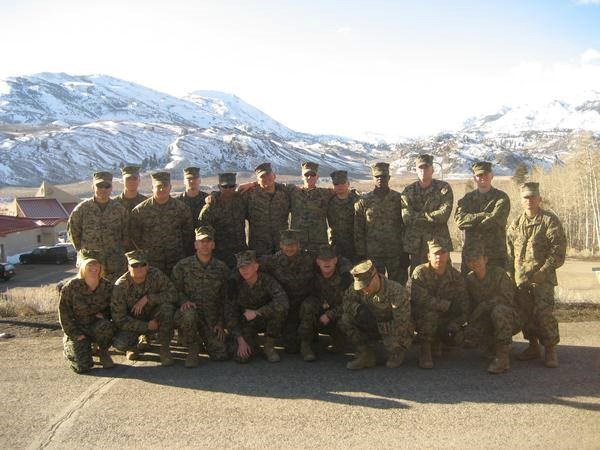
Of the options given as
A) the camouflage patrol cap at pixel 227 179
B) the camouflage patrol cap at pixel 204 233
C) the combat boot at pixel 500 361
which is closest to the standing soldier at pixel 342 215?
the camouflage patrol cap at pixel 227 179

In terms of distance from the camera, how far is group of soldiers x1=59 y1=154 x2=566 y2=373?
6.59 meters

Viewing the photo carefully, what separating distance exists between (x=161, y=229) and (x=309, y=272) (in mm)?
2142

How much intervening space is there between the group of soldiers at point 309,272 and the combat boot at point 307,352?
0.05 ft

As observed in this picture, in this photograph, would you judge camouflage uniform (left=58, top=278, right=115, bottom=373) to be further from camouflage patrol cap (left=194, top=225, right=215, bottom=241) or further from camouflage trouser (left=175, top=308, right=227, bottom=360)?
camouflage patrol cap (left=194, top=225, right=215, bottom=241)

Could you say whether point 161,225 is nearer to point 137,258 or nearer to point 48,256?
point 137,258

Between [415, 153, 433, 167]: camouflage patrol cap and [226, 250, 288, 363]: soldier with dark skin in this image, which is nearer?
[226, 250, 288, 363]: soldier with dark skin

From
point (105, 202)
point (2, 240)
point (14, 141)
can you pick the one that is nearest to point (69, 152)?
point (14, 141)

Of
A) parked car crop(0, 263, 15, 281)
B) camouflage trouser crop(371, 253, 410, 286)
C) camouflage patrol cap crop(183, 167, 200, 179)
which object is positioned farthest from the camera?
parked car crop(0, 263, 15, 281)

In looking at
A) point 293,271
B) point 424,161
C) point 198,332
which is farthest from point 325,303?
point 424,161

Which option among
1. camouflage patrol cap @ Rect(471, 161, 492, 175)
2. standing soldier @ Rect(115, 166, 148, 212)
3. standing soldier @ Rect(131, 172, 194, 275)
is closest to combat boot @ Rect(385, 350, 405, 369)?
camouflage patrol cap @ Rect(471, 161, 492, 175)

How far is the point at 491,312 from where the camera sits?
6.52 metres

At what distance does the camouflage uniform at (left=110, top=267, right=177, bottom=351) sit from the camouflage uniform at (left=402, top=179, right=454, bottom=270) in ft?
10.5

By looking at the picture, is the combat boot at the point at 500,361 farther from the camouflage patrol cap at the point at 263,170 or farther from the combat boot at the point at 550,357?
the camouflage patrol cap at the point at 263,170

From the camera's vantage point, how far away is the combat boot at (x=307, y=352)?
22.5ft
